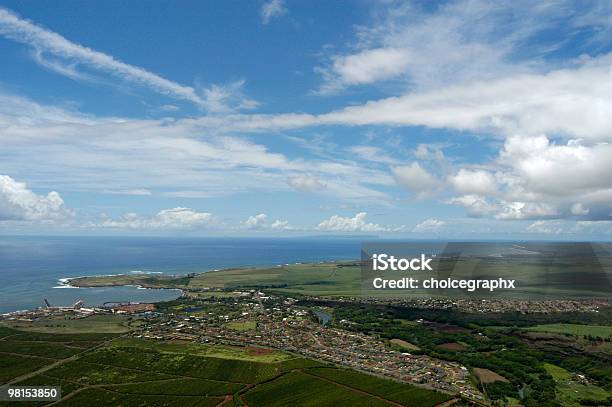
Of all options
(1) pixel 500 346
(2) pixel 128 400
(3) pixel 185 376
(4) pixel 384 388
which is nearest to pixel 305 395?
(4) pixel 384 388

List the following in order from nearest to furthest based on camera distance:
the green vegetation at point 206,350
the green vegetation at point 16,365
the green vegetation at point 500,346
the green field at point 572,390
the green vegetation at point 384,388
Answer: the green vegetation at point 384,388, the green field at point 572,390, the green vegetation at point 500,346, the green vegetation at point 16,365, the green vegetation at point 206,350

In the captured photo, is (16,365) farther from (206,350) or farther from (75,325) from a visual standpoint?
(206,350)

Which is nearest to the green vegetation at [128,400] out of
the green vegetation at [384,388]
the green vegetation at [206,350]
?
the green vegetation at [206,350]

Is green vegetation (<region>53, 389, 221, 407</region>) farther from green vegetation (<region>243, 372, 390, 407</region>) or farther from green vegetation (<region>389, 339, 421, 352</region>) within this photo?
green vegetation (<region>389, 339, 421, 352</region>)

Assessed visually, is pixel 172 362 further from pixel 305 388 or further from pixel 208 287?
pixel 208 287

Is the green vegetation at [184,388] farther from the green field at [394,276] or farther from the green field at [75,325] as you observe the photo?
the green field at [394,276]
